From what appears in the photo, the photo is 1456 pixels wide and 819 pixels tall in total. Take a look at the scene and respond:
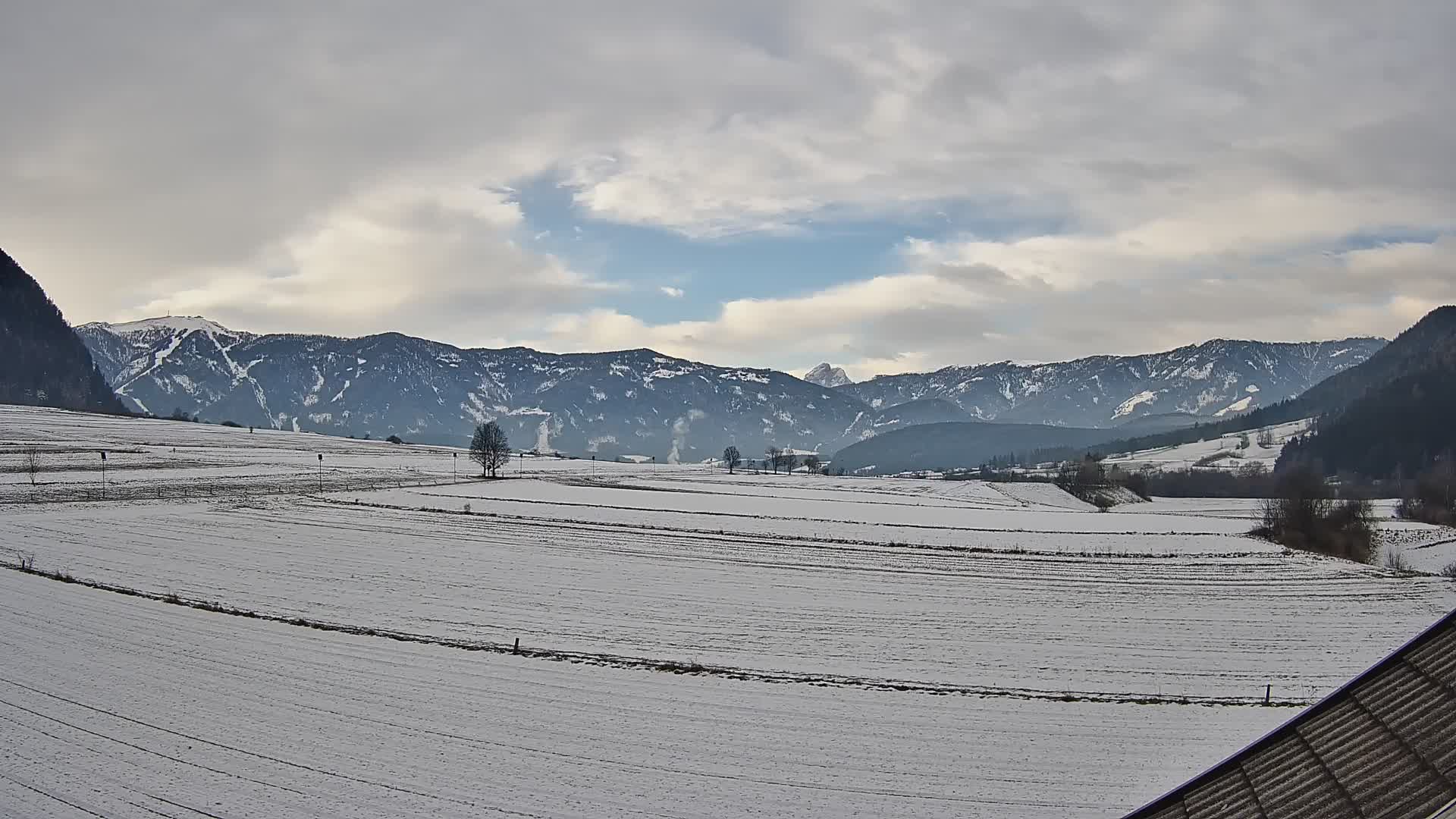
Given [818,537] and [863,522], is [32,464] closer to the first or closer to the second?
[818,537]

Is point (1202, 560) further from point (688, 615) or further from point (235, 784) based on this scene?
point (235, 784)

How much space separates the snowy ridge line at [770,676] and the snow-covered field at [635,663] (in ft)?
0.57

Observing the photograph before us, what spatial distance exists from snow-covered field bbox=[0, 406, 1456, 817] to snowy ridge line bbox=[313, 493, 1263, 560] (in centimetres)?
57

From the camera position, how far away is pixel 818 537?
2603 inches

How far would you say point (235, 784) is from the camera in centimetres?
1722

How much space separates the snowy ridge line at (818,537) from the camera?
59.7m

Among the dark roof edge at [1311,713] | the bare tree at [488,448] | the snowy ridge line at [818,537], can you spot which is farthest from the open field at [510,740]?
the bare tree at [488,448]

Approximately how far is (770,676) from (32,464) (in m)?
91.6

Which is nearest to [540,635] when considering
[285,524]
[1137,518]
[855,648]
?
[855,648]

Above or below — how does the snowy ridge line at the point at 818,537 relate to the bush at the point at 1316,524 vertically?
below

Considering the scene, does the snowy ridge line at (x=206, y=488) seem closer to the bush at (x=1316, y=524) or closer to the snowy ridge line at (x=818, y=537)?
the snowy ridge line at (x=818, y=537)

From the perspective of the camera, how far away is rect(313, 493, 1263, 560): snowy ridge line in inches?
2349

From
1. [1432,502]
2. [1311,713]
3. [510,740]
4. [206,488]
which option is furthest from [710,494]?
[1311,713]

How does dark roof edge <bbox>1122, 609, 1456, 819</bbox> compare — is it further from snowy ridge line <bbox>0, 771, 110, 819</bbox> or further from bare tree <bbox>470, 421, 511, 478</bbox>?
bare tree <bbox>470, 421, 511, 478</bbox>
